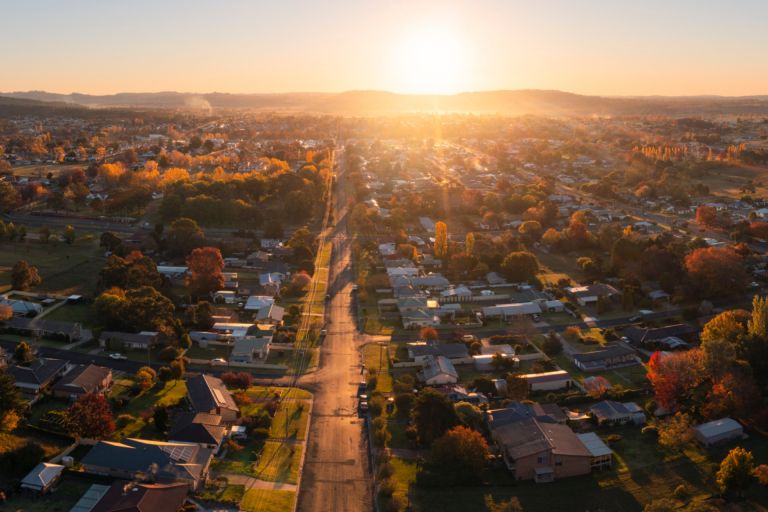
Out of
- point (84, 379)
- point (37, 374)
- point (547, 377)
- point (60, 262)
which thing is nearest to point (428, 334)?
point (547, 377)

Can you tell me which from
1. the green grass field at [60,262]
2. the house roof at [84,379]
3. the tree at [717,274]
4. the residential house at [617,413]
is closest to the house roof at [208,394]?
the house roof at [84,379]

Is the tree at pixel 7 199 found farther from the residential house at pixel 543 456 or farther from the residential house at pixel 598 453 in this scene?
the residential house at pixel 598 453

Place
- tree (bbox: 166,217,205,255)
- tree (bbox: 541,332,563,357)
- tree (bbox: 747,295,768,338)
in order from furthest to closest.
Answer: tree (bbox: 166,217,205,255), tree (bbox: 541,332,563,357), tree (bbox: 747,295,768,338)

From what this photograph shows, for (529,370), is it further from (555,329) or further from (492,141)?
(492,141)

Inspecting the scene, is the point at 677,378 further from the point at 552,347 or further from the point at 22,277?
the point at 22,277

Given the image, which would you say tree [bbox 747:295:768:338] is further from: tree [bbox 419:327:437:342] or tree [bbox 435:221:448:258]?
tree [bbox 435:221:448:258]

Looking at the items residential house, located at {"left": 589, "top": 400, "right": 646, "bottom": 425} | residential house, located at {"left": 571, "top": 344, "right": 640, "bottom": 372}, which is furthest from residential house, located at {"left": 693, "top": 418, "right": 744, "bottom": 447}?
residential house, located at {"left": 571, "top": 344, "right": 640, "bottom": 372}
